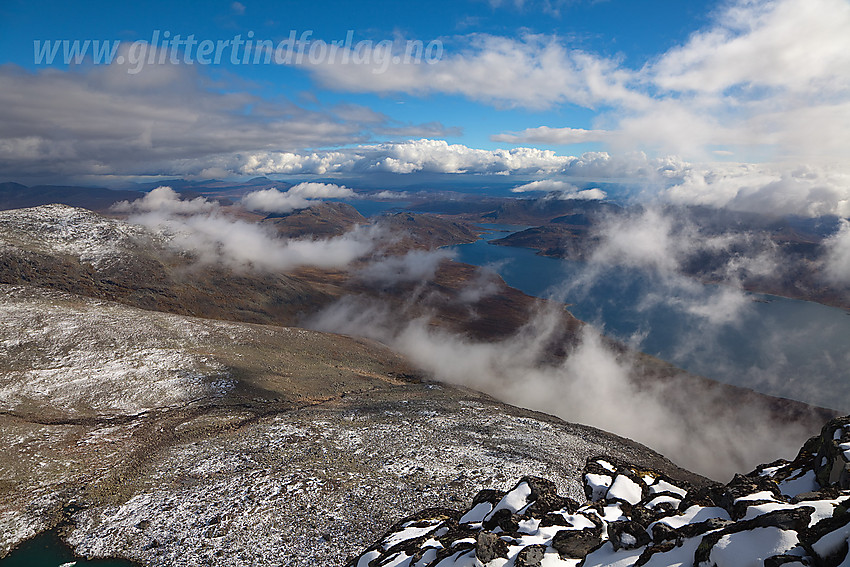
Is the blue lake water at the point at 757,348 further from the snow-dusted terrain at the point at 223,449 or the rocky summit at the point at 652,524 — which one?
the rocky summit at the point at 652,524

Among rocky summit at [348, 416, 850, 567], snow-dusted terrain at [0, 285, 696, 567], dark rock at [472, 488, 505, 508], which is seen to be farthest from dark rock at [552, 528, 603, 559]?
snow-dusted terrain at [0, 285, 696, 567]

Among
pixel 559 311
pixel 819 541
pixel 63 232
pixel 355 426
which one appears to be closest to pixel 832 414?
pixel 559 311

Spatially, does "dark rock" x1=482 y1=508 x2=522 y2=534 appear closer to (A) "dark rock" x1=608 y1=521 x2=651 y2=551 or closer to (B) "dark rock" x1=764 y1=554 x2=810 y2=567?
(A) "dark rock" x1=608 y1=521 x2=651 y2=551

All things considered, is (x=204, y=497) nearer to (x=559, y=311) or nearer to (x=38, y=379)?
(x=38, y=379)

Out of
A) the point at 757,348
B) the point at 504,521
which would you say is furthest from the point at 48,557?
the point at 757,348

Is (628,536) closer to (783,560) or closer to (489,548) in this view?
(489,548)

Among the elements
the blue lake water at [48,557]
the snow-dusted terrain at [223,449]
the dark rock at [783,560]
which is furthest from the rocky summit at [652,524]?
the blue lake water at [48,557]
